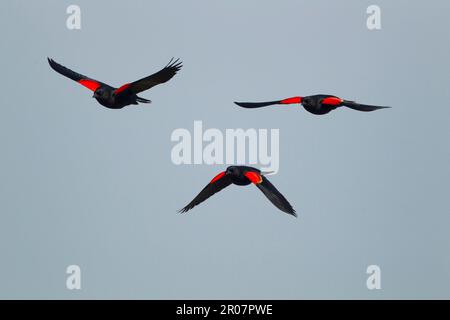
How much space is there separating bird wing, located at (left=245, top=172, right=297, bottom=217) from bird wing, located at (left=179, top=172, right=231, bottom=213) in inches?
24.4

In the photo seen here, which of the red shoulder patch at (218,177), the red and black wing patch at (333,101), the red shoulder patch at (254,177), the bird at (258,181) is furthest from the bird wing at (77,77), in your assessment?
the red and black wing patch at (333,101)

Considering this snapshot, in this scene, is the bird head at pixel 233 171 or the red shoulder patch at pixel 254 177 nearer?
the red shoulder patch at pixel 254 177

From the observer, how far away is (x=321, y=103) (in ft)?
32.4

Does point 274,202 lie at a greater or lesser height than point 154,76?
lesser

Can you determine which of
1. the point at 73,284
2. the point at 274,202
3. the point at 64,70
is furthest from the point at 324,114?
the point at 73,284

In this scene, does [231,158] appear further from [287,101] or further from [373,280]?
[373,280]

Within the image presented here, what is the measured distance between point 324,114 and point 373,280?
2.79 metres

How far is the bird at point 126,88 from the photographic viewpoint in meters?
8.90

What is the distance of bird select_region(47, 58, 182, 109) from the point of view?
890 centimetres

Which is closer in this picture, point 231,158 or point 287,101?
point 287,101

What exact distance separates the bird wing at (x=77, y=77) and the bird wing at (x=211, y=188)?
65.4 inches

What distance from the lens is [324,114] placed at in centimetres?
1006

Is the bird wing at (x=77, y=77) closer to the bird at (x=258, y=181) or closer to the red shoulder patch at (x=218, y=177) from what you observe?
the red shoulder patch at (x=218, y=177)

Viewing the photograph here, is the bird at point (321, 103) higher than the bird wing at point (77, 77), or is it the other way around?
the bird wing at point (77, 77)
